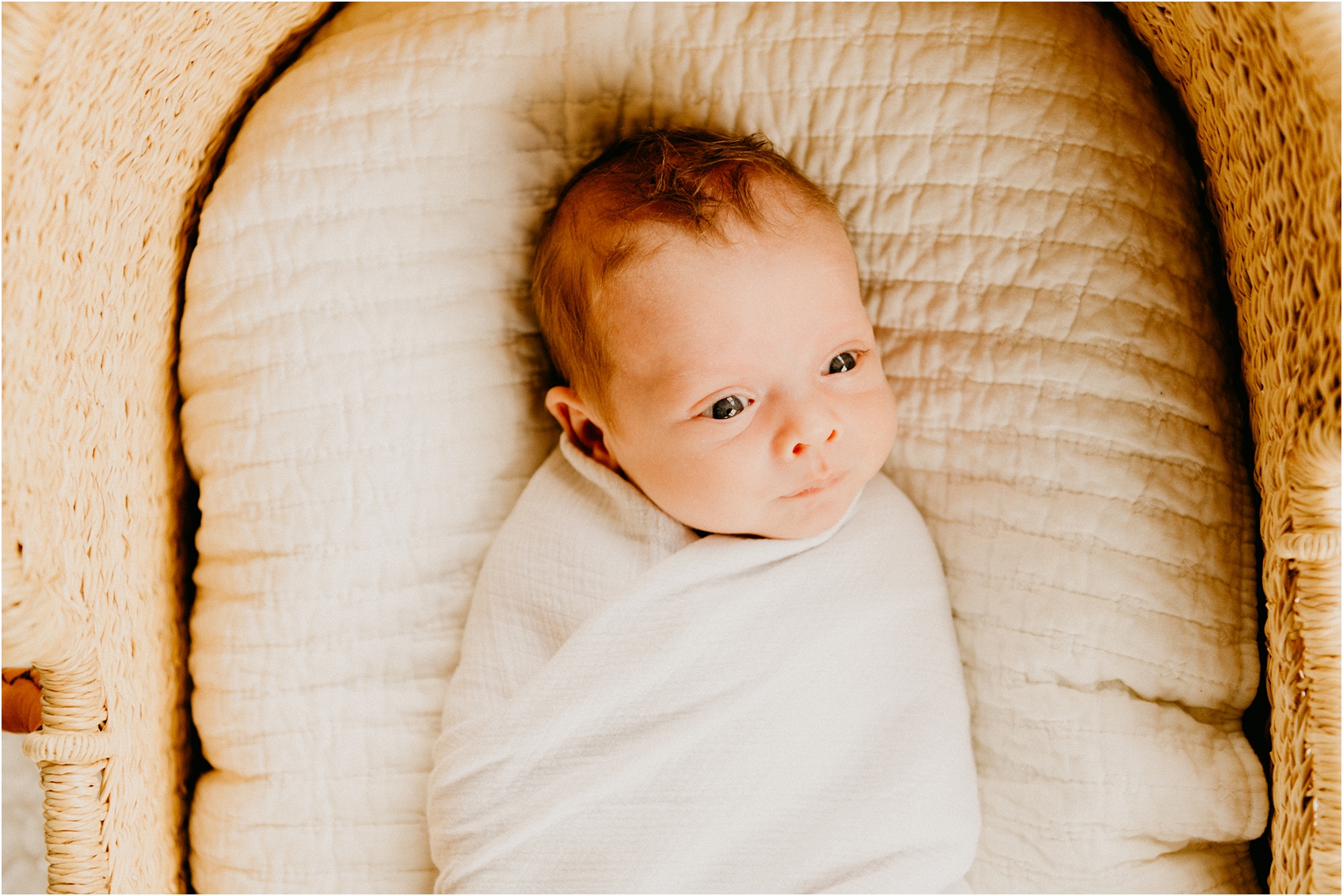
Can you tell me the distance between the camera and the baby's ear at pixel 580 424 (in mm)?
1023

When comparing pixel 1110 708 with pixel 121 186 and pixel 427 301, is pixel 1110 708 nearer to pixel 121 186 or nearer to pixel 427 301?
pixel 427 301

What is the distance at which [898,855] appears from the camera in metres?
0.92

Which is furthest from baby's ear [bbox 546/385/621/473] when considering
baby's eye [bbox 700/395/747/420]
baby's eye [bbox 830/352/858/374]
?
baby's eye [bbox 830/352/858/374]

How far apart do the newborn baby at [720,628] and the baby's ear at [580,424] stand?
0.09 ft

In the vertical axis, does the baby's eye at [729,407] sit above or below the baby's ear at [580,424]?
above

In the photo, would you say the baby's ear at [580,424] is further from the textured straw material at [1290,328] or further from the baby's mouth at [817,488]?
the textured straw material at [1290,328]

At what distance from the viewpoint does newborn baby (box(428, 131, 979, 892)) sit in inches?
36.0

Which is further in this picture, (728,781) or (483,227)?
(483,227)

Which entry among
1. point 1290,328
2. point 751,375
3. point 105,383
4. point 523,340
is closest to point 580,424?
point 523,340

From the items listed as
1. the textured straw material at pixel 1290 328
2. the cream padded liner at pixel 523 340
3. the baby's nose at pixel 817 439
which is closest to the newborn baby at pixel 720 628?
the baby's nose at pixel 817 439

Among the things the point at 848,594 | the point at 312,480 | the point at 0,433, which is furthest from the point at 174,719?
the point at 848,594

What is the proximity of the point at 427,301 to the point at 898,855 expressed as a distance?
2.60 feet

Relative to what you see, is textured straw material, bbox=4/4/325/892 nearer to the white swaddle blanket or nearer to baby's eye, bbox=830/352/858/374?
the white swaddle blanket

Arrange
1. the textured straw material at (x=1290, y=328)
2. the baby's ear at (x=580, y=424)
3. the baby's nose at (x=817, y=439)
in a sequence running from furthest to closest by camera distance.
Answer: the baby's ear at (x=580, y=424)
the baby's nose at (x=817, y=439)
the textured straw material at (x=1290, y=328)
